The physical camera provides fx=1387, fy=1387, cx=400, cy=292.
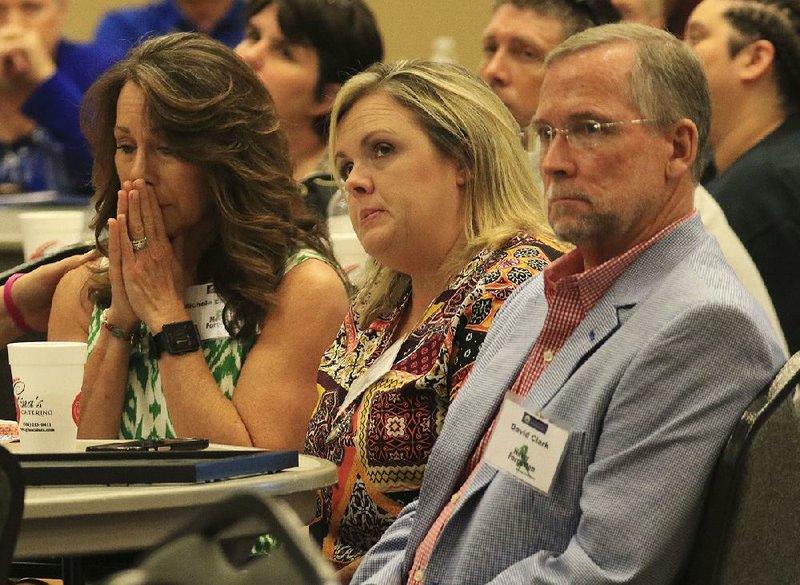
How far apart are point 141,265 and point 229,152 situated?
0.29 m

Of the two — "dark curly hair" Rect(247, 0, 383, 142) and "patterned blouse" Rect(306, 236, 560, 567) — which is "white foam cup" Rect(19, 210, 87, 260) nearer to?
"dark curly hair" Rect(247, 0, 383, 142)

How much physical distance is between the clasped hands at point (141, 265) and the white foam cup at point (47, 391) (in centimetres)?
55

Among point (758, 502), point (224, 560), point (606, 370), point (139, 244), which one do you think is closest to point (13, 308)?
point (139, 244)

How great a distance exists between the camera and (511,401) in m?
1.95

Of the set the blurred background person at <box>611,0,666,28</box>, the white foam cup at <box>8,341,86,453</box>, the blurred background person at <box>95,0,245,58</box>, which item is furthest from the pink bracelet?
the blurred background person at <box>95,0,245,58</box>

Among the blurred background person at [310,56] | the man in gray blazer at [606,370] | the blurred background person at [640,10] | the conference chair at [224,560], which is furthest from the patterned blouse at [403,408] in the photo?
the blurred background person at [640,10]

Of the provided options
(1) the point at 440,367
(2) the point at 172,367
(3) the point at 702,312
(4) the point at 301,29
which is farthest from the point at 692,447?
(4) the point at 301,29

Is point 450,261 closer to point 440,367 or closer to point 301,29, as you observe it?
point 440,367

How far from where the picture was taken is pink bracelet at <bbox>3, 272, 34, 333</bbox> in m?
3.17

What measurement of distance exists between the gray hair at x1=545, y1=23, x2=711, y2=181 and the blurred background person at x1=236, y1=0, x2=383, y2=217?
2190 mm

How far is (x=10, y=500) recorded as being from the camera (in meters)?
1.61

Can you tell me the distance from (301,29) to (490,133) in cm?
177

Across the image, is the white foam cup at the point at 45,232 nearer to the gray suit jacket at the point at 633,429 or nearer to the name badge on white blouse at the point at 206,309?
the name badge on white blouse at the point at 206,309

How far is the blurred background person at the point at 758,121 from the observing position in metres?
3.62
